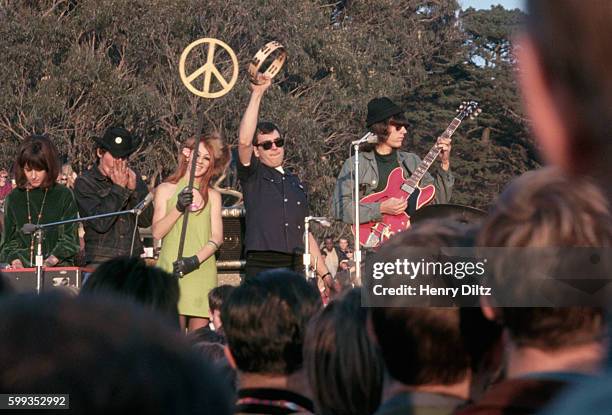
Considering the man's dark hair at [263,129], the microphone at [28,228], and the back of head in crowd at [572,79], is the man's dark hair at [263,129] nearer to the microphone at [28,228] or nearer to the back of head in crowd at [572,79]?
the microphone at [28,228]

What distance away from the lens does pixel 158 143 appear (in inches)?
1425

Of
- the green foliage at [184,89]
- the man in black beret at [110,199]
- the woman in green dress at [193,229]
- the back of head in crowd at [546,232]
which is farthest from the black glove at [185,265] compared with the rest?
the green foliage at [184,89]

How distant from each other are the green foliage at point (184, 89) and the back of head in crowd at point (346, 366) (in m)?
29.6

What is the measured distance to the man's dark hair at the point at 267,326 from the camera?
328 centimetres

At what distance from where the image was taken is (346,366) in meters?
2.84

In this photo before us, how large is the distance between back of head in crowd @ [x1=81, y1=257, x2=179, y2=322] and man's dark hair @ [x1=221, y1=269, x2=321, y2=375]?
16 cm

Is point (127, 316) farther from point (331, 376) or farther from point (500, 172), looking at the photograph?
point (500, 172)

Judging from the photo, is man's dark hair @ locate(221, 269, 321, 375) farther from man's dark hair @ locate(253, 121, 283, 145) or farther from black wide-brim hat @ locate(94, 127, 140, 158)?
black wide-brim hat @ locate(94, 127, 140, 158)

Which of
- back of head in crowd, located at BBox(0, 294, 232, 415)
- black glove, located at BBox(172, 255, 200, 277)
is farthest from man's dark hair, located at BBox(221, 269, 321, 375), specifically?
black glove, located at BBox(172, 255, 200, 277)

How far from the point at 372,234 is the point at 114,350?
7.81m

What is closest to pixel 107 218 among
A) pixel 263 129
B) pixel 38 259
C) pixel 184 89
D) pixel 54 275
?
pixel 38 259

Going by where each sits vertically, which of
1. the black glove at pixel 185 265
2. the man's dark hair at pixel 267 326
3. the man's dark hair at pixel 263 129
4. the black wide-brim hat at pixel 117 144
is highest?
the black wide-brim hat at pixel 117 144

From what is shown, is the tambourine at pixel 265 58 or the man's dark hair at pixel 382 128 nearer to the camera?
the tambourine at pixel 265 58

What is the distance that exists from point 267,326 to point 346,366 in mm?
525
